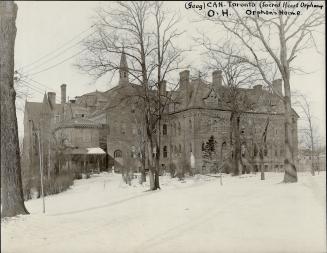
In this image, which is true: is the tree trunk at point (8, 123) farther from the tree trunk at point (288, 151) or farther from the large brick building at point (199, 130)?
the large brick building at point (199, 130)

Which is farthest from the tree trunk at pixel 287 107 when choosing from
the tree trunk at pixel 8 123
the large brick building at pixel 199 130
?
the large brick building at pixel 199 130

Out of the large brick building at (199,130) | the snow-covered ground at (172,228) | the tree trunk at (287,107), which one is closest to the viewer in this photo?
the snow-covered ground at (172,228)

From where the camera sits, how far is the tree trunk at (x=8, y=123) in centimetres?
937

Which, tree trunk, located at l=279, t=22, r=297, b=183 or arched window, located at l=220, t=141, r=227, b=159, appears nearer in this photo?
tree trunk, located at l=279, t=22, r=297, b=183

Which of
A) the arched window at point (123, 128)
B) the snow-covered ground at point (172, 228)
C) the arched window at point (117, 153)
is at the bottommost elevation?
the snow-covered ground at point (172, 228)

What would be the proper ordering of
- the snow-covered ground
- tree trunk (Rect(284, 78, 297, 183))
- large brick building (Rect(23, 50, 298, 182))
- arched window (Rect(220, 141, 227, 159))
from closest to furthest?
the snow-covered ground < tree trunk (Rect(284, 78, 297, 183)) < large brick building (Rect(23, 50, 298, 182)) < arched window (Rect(220, 141, 227, 159))

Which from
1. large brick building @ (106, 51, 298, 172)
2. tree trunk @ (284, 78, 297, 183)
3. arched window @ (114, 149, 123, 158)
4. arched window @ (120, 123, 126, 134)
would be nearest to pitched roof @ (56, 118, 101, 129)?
large brick building @ (106, 51, 298, 172)

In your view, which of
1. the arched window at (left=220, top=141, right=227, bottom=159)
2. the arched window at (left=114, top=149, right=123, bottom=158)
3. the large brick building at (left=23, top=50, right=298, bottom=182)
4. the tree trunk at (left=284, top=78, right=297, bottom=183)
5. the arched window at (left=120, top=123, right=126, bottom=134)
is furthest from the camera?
the arched window at (left=120, top=123, right=126, bottom=134)

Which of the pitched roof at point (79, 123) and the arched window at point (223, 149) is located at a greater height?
the pitched roof at point (79, 123)

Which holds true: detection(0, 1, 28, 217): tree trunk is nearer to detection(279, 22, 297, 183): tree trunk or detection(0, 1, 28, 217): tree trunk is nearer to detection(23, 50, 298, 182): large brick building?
detection(279, 22, 297, 183): tree trunk

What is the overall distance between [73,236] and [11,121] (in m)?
3.17

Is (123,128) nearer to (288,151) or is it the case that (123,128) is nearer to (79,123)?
(79,123)

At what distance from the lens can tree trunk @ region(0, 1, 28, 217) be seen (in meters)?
9.37

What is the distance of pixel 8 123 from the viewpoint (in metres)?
9.52
